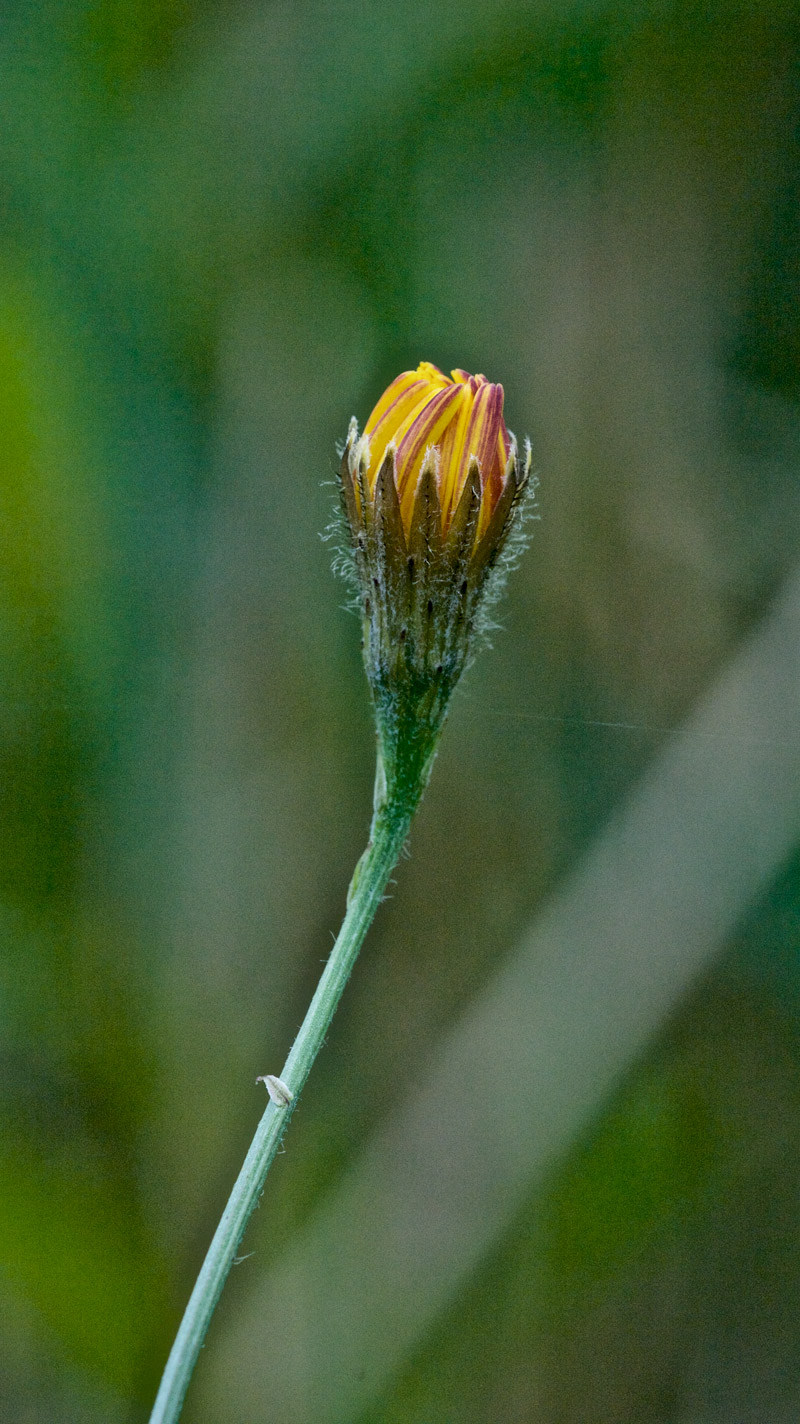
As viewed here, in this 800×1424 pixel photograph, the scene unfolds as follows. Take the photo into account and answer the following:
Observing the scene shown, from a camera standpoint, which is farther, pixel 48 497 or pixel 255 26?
pixel 255 26

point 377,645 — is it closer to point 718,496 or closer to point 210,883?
point 210,883

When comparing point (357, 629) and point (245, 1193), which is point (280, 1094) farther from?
point (357, 629)

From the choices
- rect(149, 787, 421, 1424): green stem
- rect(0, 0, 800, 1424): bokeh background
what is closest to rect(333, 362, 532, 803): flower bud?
rect(149, 787, 421, 1424): green stem

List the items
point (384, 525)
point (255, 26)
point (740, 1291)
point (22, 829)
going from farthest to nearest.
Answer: point (255, 26)
point (740, 1291)
point (22, 829)
point (384, 525)

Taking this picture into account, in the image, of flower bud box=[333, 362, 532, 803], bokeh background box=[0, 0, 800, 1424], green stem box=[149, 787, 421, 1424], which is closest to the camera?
green stem box=[149, 787, 421, 1424]

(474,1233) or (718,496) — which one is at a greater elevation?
(718,496)

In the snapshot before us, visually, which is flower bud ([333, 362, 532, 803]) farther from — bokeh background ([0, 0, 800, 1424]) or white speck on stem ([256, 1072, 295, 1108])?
bokeh background ([0, 0, 800, 1424])

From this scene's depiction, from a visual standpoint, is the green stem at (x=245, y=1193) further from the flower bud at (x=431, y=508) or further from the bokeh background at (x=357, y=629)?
the bokeh background at (x=357, y=629)

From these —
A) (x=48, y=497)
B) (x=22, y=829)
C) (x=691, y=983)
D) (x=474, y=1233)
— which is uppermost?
(x=48, y=497)

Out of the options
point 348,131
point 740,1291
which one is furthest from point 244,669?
point 740,1291
